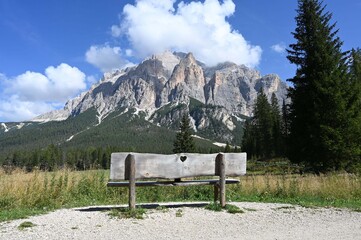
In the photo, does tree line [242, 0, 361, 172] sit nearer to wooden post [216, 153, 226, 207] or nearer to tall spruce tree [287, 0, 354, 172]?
tall spruce tree [287, 0, 354, 172]

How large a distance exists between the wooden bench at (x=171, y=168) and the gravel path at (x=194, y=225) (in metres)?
0.68

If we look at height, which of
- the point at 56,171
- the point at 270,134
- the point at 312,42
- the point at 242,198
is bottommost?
the point at 242,198

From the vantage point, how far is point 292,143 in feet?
78.5

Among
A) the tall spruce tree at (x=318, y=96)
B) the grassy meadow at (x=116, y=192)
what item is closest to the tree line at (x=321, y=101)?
the tall spruce tree at (x=318, y=96)

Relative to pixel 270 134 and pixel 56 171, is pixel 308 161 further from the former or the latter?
pixel 270 134

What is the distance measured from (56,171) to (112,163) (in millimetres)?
4293

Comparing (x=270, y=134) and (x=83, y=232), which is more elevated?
(x=270, y=134)

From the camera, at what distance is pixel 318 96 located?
2191 cm

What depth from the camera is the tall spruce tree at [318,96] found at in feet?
68.1

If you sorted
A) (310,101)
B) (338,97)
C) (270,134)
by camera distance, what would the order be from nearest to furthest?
(338,97)
(310,101)
(270,134)

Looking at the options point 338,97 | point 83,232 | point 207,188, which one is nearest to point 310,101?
point 338,97

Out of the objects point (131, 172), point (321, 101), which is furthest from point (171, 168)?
point (321, 101)

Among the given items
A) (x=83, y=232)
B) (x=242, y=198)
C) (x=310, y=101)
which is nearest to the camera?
(x=83, y=232)

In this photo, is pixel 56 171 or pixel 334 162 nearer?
pixel 56 171
